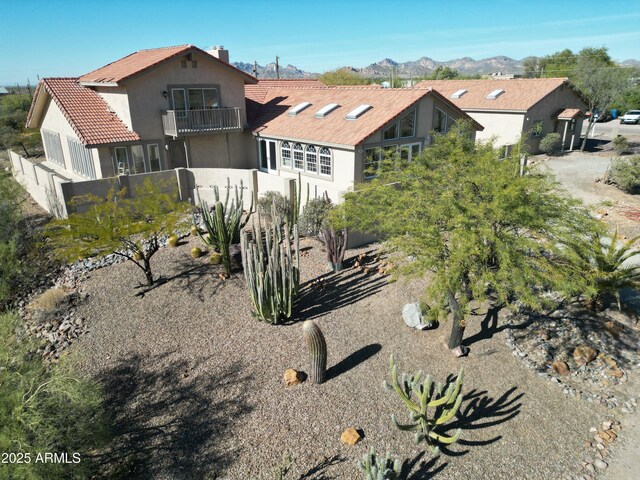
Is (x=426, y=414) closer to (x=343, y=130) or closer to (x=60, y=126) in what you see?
(x=343, y=130)

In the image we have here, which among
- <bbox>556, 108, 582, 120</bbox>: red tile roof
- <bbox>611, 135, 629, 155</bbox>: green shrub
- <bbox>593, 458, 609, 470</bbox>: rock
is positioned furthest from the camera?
<bbox>556, 108, 582, 120</bbox>: red tile roof

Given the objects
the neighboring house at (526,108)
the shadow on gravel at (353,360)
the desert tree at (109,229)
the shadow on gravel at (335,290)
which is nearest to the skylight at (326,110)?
the desert tree at (109,229)

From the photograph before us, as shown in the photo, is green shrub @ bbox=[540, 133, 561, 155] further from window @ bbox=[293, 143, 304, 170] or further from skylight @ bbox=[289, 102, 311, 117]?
window @ bbox=[293, 143, 304, 170]

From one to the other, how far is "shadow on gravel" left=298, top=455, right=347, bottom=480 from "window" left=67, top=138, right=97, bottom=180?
17.9 m

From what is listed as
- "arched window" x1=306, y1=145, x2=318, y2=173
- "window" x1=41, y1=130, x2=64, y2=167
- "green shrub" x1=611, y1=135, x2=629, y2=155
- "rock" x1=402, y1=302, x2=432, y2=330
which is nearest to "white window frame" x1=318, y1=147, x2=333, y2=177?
"arched window" x1=306, y1=145, x2=318, y2=173

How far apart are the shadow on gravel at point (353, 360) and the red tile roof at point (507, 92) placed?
25.1 m

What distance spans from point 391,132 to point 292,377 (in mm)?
13885

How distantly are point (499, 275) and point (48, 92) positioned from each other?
2342cm

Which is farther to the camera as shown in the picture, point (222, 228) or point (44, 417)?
point (222, 228)

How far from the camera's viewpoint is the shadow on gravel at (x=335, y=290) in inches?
473

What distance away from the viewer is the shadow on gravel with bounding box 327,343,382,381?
9.56 m

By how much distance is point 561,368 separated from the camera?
970cm

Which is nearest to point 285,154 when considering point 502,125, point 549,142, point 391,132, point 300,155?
point 300,155

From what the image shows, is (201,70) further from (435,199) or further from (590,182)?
(590,182)
